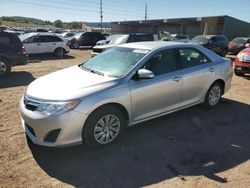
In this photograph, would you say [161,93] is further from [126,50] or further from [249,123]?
[249,123]

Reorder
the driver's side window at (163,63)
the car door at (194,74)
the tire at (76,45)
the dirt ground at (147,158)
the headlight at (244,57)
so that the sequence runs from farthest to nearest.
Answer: the tire at (76,45) → the headlight at (244,57) → the car door at (194,74) → the driver's side window at (163,63) → the dirt ground at (147,158)

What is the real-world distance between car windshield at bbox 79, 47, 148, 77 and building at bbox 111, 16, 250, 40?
32640 mm

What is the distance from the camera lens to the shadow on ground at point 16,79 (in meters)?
8.78

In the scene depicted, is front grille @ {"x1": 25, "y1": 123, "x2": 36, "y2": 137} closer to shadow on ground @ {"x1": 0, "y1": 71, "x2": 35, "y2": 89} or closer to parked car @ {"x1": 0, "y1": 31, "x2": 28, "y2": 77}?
shadow on ground @ {"x1": 0, "y1": 71, "x2": 35, "y2": 89}

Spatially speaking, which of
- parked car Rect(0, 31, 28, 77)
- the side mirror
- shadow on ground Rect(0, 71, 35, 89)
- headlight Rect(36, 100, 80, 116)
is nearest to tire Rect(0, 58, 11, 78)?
parked car Rect(0, 31, 28, 77)

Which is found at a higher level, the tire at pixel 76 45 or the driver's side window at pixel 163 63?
the driver's side window at pixel 163 63

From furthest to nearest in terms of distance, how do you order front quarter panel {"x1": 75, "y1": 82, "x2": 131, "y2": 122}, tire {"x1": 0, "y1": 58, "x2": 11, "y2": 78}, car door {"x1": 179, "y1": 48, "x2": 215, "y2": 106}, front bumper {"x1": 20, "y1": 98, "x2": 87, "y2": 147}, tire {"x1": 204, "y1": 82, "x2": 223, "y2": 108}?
tire {"x1": 0, "y1": 58, "x2": 11, "y2": 78} < tire {"x1": 204, "y1": 82, "x2": 223, "y2": 108} < car door {"x1": 179, "y1": 48, "x2": 215, "y2": 106} < front quarter panel {"x1": 75, "y1": 82, "x2": 131, "y2": 122} < front bumper {"x1": 20, "y1": 98, "x2": 87, "y2": 147}

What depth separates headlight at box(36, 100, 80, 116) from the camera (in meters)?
3.80

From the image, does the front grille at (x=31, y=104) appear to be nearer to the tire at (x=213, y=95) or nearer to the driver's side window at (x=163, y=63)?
the driver's side window at (x=163, y=63)

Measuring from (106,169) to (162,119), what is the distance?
2206mm

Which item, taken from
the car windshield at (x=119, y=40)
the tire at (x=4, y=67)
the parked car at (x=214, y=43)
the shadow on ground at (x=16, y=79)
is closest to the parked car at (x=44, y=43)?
the car windshield at (x=119, y=40)

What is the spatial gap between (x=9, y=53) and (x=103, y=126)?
730 cm

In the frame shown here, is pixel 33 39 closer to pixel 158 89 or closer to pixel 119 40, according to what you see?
pixel 119 40

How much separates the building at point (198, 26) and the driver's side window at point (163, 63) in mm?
32312
